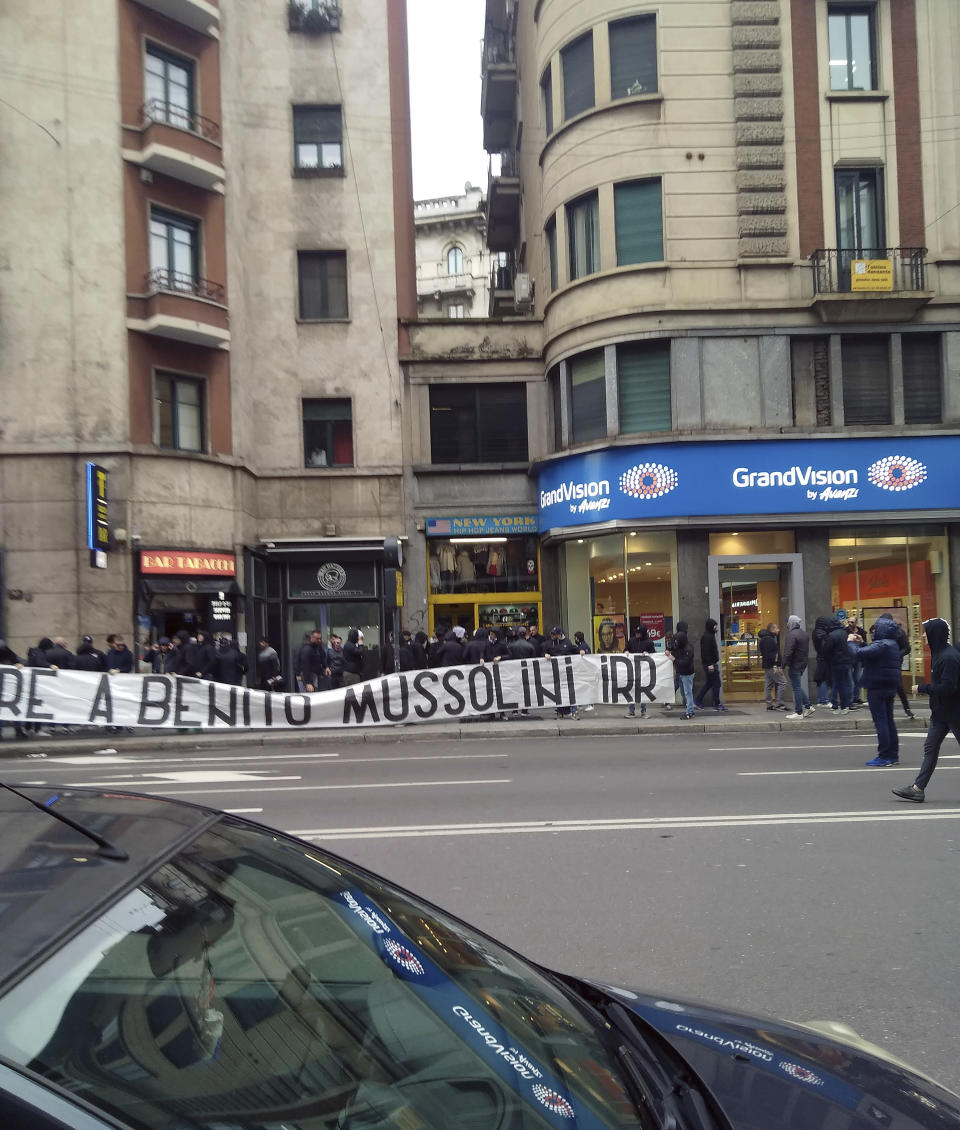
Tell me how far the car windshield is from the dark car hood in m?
0.22

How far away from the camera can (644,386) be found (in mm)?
20859

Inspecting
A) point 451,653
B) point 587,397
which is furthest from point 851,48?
point 451,653

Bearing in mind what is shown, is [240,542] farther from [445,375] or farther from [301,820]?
[301,820]

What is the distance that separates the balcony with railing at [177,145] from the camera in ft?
67.6

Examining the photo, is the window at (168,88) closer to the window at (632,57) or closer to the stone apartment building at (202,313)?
the stone apartment building at (202,313)

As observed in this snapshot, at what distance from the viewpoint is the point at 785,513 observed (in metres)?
20.3

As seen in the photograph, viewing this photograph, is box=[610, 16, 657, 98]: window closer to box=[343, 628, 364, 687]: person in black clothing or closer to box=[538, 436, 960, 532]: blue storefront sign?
box=[538, 436, 960, 532]: blue storefront sign

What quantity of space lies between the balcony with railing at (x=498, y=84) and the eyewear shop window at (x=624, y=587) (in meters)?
14.6

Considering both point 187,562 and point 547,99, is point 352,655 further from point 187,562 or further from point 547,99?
point 547,99

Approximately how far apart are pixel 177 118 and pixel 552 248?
879cm

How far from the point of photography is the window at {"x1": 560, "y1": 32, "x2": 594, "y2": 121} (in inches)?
845

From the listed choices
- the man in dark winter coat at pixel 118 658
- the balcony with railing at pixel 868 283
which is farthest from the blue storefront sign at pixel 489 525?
the man in dark winter coat at pixel 118 658

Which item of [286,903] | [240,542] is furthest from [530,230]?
[286,903]

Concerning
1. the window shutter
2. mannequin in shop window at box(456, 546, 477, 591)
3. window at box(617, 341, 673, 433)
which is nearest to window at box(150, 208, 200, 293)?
mannequin in shop window at box(456, 546, 477, 591)
